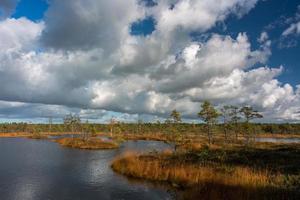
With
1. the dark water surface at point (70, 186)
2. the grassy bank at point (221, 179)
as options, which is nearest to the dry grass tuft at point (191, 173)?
the grassy bank at point (221, 179)

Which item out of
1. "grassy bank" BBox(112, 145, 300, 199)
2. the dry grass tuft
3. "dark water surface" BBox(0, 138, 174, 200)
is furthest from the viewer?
"dark water surface" BBox(0, 138, 174, 200)

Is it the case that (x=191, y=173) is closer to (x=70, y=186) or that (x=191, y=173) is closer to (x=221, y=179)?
(x=221, y=179)

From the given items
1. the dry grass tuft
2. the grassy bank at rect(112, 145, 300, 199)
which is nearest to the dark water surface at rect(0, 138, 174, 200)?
the dry grass tuft

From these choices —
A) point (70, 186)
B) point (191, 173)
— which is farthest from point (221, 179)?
point (70, 186)

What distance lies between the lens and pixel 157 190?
2319 centimetres

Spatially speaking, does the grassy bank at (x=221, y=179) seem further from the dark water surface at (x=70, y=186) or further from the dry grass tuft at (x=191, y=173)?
the dark water surface at (x=70, y=186)

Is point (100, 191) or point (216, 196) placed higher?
point (216, 196)

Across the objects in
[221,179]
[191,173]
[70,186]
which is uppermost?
[221,179]

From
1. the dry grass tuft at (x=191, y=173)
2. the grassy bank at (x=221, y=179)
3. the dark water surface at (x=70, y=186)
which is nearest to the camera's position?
the grassy bank at (x=221, y=179)

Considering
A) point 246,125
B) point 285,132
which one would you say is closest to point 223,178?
point 246,125

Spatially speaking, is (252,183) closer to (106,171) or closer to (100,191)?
(100,191)

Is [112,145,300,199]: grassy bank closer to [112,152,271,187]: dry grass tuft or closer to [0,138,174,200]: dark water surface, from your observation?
[112,152,271,187]: dry grass tuft

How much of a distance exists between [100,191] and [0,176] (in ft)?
41.9

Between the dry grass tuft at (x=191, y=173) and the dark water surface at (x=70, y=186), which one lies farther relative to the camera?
the dark water surface at (x=70, y=186)
